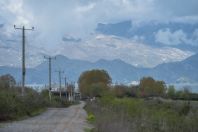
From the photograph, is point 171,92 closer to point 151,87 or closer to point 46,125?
point 151,87

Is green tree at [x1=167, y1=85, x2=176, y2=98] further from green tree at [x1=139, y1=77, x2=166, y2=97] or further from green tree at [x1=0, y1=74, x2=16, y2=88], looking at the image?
green tree at [x1=0, y1=74, x2=16, y2=88]

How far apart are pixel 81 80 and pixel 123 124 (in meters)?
158

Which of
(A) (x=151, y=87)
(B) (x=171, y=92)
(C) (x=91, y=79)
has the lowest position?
(B) (x=171, y=92)

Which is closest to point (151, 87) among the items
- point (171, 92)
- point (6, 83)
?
point (171, 92)

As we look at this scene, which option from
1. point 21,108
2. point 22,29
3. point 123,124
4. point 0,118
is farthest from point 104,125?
point 22,29

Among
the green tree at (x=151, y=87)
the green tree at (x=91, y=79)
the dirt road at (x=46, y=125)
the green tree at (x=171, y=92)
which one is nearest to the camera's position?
the dirt road at (x=46, y=125)

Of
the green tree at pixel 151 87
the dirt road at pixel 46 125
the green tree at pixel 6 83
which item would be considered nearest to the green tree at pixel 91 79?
the green tree at pixel 151 87

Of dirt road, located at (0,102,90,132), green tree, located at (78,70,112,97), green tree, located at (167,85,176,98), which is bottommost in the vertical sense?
dirt road, located at (0,102,90,132)

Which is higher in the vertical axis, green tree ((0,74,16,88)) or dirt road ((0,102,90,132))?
green tree ((0,74,16,88))

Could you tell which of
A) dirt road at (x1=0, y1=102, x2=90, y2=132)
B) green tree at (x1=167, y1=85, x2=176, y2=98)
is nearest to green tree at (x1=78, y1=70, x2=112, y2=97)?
green tree at (x1=167, y1=85, x2=176, y2=98)

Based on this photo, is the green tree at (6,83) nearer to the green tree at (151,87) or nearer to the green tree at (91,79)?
the green tree at (91,79)

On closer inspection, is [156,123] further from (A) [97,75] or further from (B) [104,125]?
(A) [97,75]

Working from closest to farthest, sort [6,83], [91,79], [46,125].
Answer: [46,125] < [6,83] < [91,79]

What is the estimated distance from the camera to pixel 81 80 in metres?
185
